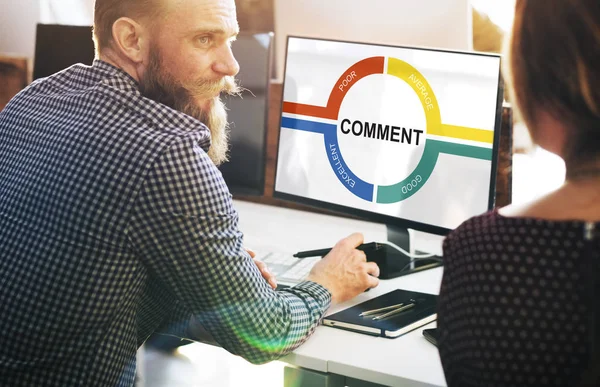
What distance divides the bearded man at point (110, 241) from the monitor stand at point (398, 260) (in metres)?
0.39

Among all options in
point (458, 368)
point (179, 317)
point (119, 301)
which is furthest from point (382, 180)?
point (458, 368)

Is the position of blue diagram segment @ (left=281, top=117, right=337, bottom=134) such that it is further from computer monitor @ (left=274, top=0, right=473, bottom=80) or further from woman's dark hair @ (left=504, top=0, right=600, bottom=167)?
woman's dark hair @ (left=504, top=0, right=600, bottom=167)

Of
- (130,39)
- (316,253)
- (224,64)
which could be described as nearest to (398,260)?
(316,253)

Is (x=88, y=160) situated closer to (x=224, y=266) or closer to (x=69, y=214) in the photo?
(x=69, y=214)

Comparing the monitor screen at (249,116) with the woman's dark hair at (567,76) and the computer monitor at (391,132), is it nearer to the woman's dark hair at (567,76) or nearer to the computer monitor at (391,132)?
the computer monitor at (391,132)

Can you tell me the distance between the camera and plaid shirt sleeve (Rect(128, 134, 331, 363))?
119cm

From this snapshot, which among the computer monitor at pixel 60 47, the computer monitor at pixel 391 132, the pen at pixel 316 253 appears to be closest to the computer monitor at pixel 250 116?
the computer monitor at pixel 391 132

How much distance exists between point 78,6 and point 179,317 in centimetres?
187

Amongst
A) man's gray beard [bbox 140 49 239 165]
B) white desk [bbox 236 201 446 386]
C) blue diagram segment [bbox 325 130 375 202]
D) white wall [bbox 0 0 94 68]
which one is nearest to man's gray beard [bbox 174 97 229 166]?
man's gray beard [bbox 140 49 239 165]

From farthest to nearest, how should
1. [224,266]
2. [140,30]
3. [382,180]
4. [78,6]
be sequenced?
[78,6] → [382,180] → [140,30] → [224,266]

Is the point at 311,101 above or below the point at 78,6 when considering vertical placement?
below

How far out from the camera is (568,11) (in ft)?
2.81

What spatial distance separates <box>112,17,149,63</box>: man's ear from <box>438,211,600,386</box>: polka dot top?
28.5 inches

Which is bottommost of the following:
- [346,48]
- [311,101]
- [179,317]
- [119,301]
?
[179,317]
